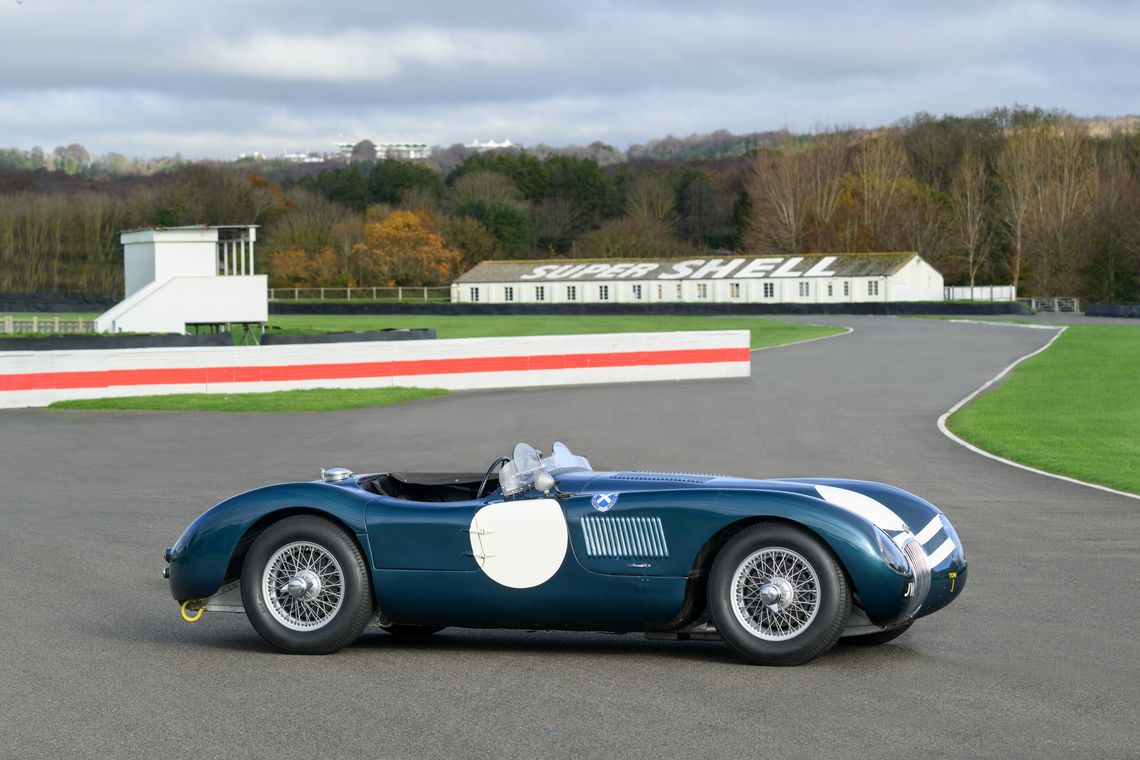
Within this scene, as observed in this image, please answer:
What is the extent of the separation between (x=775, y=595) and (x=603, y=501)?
961mm

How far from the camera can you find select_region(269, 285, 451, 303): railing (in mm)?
105562

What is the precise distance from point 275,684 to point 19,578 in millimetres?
3682

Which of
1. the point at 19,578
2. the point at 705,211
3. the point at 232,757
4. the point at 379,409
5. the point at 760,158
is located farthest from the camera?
the point at 705,211

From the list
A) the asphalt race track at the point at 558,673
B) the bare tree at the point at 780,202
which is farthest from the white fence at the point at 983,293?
the asphalt race track at the point at 558,673

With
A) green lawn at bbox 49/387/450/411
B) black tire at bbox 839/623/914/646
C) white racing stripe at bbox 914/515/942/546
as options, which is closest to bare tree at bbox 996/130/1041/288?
green lawn at bbox 49/387/450/411

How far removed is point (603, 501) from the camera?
6801mm

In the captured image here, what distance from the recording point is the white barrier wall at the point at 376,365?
86.1 feet

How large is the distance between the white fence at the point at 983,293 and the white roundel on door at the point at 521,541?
332 ft

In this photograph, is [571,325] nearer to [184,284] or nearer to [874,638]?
[184,284]

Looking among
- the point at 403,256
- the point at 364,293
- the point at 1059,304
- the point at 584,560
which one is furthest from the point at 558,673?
the point at 403,256

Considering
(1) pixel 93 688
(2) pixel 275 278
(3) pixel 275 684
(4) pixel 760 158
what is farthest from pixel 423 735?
(4) pixel 760 158

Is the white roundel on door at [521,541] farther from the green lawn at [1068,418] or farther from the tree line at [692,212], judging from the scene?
the tree line at [692,212]

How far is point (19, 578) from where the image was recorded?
367 inches

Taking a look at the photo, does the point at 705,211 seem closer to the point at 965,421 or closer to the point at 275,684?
the point at 965,421
